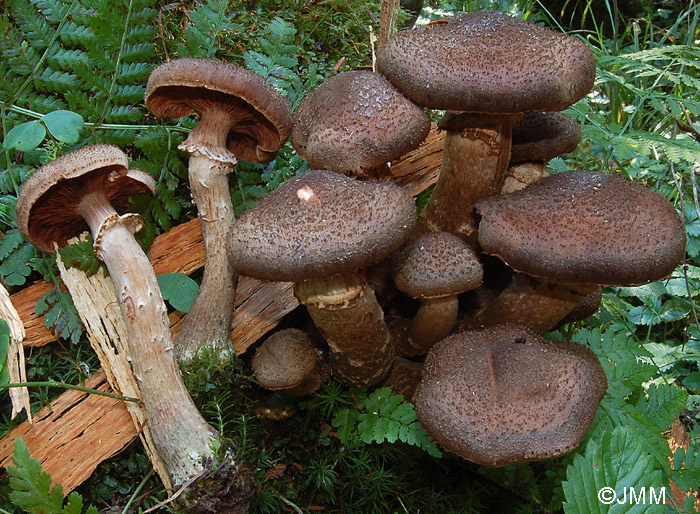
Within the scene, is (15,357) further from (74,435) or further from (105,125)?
(105,125)

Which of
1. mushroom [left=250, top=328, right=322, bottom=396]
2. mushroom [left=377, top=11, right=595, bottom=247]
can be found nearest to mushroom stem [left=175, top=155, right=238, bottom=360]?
mushroom [left=250, top=328, right=322, bottom=396]

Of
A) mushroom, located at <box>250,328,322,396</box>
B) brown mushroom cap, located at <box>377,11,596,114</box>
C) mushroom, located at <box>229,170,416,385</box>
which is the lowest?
mushroom, located at <box>250,328,322,396</box>

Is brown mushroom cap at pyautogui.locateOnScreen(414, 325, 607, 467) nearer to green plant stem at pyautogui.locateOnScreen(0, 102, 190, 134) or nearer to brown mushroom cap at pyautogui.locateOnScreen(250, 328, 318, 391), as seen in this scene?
brown mushroom cap at pyautogui.locateOnScreen(250, 328, 318, 391)

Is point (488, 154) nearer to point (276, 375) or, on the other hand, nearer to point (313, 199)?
point (313, 199)

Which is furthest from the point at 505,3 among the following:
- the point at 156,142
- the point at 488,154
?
the point at 156,142

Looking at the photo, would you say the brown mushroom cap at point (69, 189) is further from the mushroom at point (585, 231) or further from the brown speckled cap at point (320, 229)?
the mushroom at point (585, 231)

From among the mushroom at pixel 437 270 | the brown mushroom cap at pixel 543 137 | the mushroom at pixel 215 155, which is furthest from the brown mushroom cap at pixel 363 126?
the brown mushroom cap at pixel 543 137

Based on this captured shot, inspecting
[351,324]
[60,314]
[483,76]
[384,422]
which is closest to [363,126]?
[483,76]
